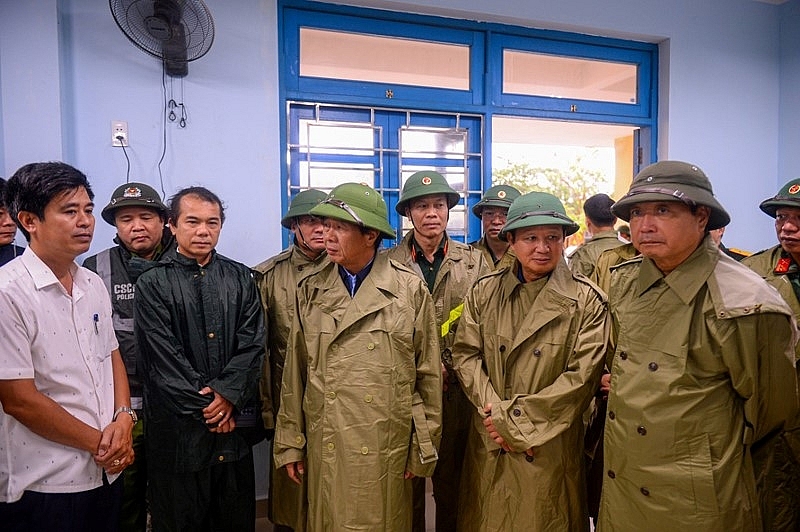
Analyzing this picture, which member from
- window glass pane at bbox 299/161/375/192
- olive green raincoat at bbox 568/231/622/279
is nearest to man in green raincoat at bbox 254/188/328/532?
window glass pane at bbox 299/161/375/192

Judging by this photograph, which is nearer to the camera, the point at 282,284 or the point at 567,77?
the point at 282,284

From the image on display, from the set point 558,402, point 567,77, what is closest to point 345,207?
point 558,402

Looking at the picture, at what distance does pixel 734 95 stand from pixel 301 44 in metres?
3.14

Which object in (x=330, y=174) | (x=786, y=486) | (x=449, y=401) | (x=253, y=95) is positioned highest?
(x=253, y=95)

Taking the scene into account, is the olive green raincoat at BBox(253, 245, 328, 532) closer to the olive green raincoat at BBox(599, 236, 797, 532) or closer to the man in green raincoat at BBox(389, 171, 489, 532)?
the man in green raincoat at BBox(389, 171, 489, 532)

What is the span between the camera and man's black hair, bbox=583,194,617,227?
3.06m

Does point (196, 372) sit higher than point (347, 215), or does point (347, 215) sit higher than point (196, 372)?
point (347, 215)

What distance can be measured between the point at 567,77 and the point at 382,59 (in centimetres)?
139

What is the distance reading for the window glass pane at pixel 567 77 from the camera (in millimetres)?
3688

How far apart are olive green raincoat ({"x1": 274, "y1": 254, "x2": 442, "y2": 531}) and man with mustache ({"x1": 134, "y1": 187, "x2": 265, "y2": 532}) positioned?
25 cm

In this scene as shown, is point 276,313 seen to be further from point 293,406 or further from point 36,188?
point 36,188

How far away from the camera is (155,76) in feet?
9.23

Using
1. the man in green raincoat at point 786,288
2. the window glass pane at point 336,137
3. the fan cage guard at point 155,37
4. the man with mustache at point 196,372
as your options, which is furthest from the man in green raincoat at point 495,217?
the fan cage guard at point 155,37

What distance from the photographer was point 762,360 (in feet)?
4.61
